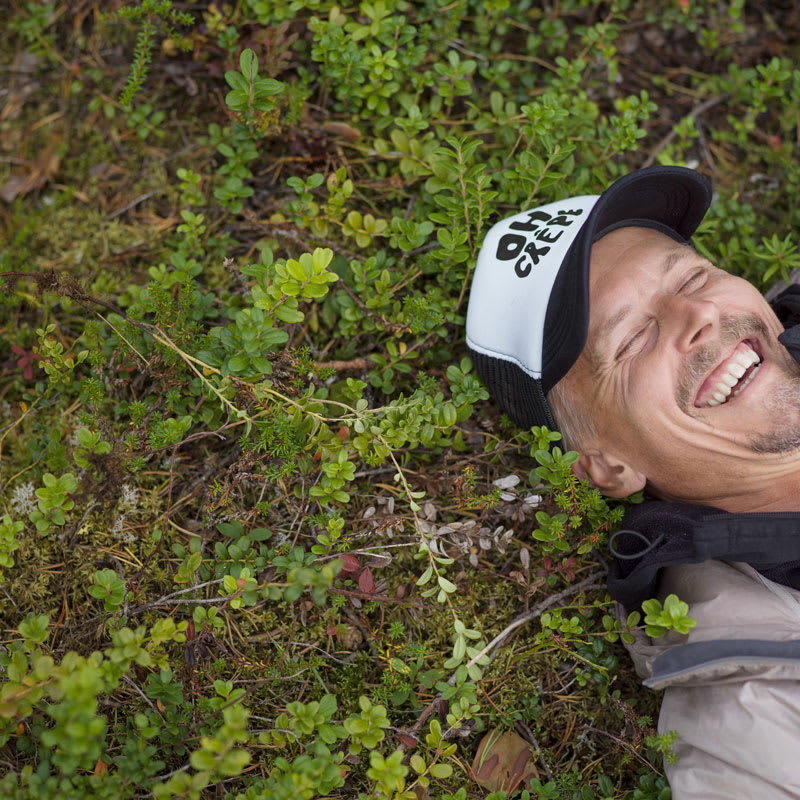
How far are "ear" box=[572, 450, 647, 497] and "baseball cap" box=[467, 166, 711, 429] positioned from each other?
0.27 metres

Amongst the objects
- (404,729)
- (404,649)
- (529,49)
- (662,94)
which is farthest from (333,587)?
(662,94)

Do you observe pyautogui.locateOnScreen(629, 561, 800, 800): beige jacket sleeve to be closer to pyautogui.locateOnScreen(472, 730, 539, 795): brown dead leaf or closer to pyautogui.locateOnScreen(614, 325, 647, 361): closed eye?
pyautogui.locateOnScreen(472, 730, 539, 795): brown dead leaf

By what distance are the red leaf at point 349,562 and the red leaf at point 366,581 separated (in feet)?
0.17

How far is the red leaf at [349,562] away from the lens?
322 centimetres

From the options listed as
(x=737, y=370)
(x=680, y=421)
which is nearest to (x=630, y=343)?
(x=680, y=421)

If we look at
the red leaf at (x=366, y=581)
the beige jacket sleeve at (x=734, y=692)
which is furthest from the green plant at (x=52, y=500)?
the beige jacket sleeve at (x=734, y=692)

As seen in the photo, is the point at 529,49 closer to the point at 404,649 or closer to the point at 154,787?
the point at 404,649

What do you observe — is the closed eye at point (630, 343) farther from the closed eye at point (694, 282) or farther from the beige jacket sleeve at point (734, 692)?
the beige jacket sleeve at point (734, 692)

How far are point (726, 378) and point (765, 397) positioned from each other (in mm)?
187

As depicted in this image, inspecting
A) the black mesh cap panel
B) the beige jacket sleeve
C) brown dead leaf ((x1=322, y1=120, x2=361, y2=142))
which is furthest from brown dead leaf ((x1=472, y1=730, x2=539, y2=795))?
brown dead leaf ((x1=322, y1=120, x2=361, y2=142))

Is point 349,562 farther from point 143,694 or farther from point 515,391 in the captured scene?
point 515,391

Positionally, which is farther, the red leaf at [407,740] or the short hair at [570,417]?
the short hair at [570,417]

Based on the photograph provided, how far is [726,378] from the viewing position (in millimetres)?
3135

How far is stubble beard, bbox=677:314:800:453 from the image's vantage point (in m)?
2.99
